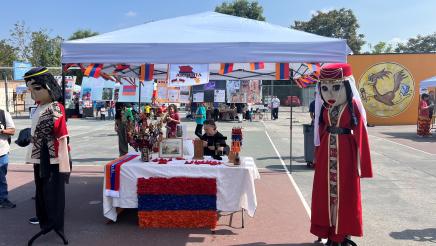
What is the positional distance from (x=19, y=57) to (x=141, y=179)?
50.9m

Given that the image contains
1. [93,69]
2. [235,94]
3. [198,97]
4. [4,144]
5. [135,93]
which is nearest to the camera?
[4,144]

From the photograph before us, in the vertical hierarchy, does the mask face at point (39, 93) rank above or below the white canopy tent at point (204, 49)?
below

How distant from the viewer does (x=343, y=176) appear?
169 inches

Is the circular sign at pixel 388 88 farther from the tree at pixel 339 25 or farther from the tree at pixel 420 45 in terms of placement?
the tree at pixel 420 45

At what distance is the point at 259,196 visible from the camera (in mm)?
6992

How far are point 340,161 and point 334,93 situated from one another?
29.0 inches

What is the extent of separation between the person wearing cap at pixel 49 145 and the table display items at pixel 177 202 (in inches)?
40.3

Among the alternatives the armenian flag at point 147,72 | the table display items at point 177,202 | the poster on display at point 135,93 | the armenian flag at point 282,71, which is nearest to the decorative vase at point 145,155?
the table display items at point 177,202

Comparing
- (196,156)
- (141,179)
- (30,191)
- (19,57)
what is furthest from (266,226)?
(19,57)

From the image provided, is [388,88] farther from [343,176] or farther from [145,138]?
[343,176]

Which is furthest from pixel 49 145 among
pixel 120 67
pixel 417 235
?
pixel 417 235

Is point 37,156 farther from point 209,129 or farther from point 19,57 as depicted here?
point 19,57

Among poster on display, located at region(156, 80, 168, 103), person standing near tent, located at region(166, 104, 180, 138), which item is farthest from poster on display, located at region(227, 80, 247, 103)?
person standing near tent, located at region(166, 104, 180, 138)

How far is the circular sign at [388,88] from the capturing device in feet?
79.5
